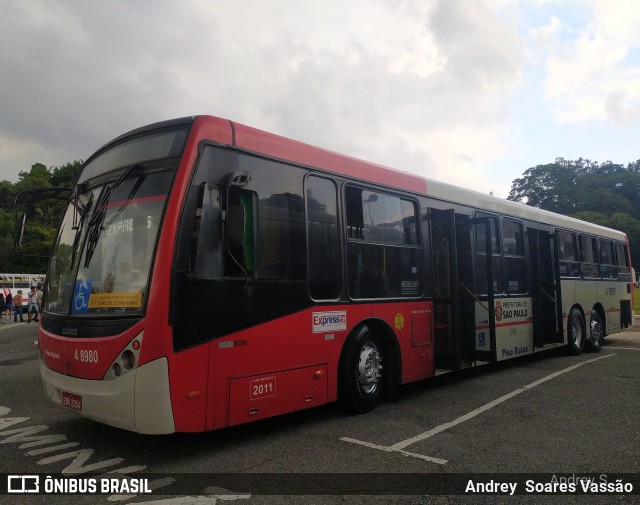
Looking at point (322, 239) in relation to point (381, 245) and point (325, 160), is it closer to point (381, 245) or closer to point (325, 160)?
point (325, 160)

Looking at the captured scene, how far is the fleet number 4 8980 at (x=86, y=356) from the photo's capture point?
4.43 metres

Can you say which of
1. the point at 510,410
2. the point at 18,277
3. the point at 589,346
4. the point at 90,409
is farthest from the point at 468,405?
the point at 18,277

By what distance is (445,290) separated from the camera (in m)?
7.54

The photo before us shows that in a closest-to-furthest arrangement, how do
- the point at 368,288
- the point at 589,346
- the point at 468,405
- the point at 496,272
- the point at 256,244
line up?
the point at 256,244
the point at 368,288
the point at 468,405
the point at 496,272
the point at 589,346

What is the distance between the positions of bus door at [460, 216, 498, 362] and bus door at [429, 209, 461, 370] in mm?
450

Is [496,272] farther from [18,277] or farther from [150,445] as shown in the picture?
[18,277]

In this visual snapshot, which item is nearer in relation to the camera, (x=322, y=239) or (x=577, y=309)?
(x=322, y=239)

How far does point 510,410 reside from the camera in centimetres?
642

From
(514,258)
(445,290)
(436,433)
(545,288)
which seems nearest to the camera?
(436,433)

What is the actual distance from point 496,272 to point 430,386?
239 centimetres

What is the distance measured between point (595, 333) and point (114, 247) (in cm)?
1168

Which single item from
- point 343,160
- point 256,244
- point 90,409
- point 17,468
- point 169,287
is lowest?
point 17,468

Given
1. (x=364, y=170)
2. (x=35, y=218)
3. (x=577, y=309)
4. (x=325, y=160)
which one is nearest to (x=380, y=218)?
(x=364, y=170)

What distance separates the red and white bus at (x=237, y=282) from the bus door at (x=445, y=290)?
2 centimetres
